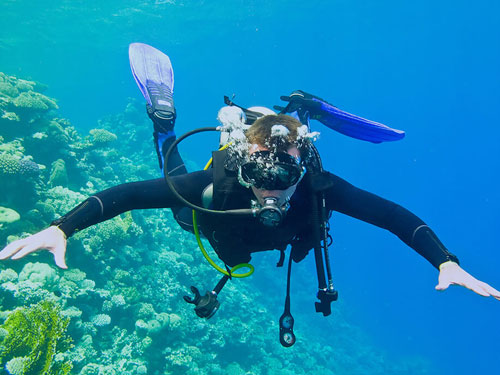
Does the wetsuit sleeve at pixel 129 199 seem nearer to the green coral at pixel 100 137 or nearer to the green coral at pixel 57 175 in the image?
the green coral at pixel 57 175

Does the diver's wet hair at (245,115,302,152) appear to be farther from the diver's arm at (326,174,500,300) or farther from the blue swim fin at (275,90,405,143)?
the blue swim fin at (275,90,405,143)

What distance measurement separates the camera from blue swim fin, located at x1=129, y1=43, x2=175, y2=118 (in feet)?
18.5

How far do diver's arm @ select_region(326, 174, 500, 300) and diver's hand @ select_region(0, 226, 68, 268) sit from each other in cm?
247

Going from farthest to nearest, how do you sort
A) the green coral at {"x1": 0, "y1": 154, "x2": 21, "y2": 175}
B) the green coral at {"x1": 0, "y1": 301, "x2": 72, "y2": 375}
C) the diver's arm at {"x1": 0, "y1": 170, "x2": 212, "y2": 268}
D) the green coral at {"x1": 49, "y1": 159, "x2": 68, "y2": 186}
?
the green coral at {"x1": 49, "y1": 159, "x2": 68, "y2": 186} → the green coral at {"x1": 0, "y1": 154, "x2": 21, "y2": 175} → the green coral at {"x1": 0, "y1": 301, "x2": 72, "y2": 375} → the diver's arm at {"x1": 0, "y1": 170, "x2": 212, "y2": 268}

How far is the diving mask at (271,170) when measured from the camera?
263 cm

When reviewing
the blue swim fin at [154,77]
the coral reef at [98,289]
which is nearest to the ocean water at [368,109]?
the coral reef at [98,289]

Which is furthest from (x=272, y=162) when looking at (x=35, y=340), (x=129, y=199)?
(x=35, y=340)

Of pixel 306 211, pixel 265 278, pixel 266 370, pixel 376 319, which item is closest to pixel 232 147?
pixel 306 211

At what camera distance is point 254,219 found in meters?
3.07

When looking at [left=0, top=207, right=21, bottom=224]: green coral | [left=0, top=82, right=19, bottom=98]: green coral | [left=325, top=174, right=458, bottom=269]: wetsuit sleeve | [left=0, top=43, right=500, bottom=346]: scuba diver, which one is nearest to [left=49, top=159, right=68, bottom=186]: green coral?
[left=0, top=207, right=21, bottom=224]: green coral

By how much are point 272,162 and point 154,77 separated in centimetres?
482

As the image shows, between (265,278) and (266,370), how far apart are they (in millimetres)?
8988

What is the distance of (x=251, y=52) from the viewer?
75.6 metres

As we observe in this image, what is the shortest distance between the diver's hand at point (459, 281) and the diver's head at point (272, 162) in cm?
137
